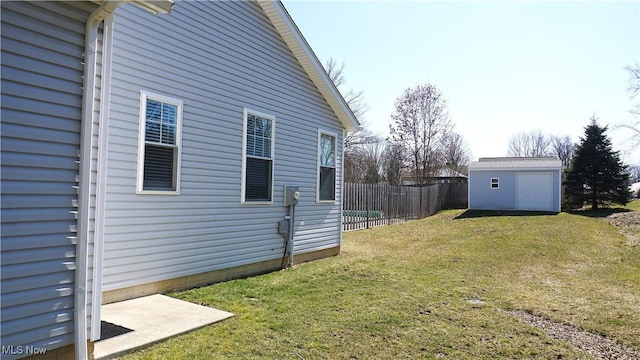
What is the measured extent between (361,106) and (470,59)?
723 inches

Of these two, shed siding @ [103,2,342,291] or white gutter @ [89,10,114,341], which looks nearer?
white gutter @ [89,10,114,341]

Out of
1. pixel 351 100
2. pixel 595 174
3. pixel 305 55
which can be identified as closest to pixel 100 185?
pixel 305 55

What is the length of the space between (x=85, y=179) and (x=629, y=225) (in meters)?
18.6

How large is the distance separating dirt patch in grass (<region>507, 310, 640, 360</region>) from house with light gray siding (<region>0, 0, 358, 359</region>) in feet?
14.6

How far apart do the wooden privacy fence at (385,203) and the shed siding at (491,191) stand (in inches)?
79.4

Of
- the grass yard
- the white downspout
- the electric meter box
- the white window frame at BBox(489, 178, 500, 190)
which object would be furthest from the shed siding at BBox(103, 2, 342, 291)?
the white window frame at BBox(489, 178, 500, 190)

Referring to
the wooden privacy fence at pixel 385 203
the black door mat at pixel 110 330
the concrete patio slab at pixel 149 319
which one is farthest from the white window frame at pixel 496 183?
the black door mat at pixel 110 330

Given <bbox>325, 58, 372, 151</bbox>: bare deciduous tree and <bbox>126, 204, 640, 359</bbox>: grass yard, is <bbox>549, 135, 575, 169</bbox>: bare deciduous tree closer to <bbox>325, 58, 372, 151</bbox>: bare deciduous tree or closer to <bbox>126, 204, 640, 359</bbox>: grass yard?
<bbox>325, 58, 372, 151</bbox>: bare deciduous tree

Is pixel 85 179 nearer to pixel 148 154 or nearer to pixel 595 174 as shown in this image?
pixel 148 154

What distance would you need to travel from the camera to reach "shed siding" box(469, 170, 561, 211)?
2156 centimetres

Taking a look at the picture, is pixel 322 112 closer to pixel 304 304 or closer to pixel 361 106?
pixel 304 304

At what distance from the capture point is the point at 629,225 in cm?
1497

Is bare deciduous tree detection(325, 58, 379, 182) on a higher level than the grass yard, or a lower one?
higher

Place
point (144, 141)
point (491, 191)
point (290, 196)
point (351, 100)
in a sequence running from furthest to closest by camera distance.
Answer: point (351, 100), point (491, 191), point (290, 196), point (144, 141)
